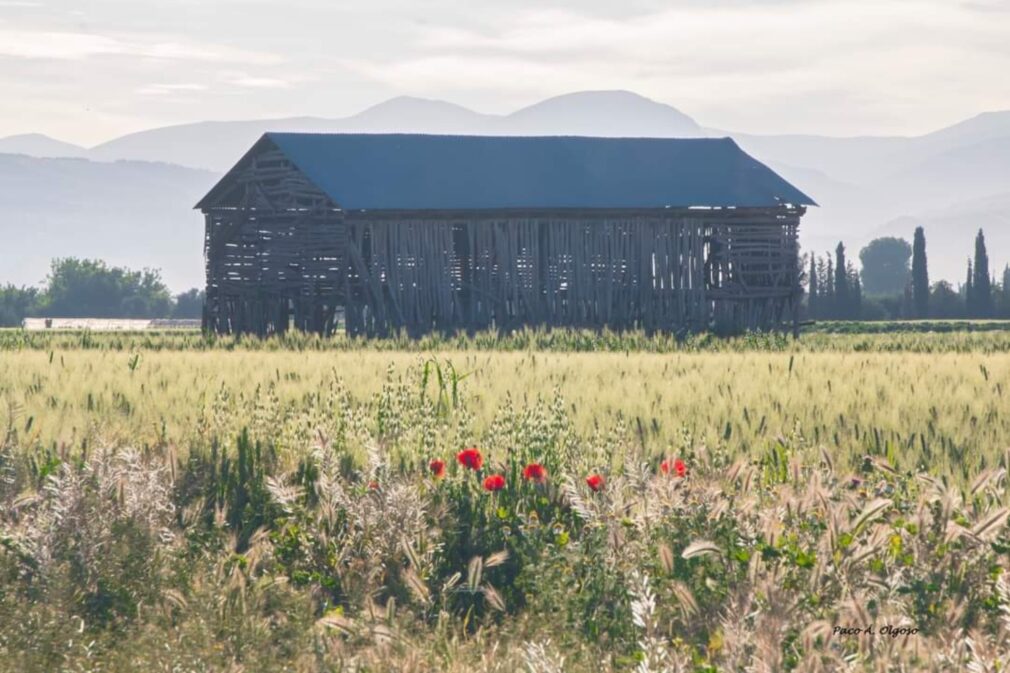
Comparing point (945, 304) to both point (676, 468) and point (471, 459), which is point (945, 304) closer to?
point (676, 468)

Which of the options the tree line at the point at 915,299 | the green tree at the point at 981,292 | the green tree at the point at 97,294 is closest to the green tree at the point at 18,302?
the green tree at the point at 97,294

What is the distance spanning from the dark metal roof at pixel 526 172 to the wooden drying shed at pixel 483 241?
70mm

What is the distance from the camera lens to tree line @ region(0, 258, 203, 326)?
86688 millimetres

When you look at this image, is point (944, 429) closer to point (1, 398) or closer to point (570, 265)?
point (1, 398)

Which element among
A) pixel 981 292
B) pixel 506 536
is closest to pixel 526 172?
pixel 506 536

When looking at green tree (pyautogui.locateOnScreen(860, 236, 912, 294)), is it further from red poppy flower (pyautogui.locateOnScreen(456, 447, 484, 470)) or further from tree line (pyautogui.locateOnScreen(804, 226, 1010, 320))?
red poppy flower (pyautogui.locateOnScreen(456, 447, 484, 470))

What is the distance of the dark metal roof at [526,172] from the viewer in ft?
121

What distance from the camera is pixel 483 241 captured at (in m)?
36.9

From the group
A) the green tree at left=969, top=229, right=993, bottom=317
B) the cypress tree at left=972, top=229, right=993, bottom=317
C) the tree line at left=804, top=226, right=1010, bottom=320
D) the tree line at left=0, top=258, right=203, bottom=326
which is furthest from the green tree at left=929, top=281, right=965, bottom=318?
the tree line at left=0, top=258, right=203, bottom=326

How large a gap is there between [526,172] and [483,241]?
3009 mm

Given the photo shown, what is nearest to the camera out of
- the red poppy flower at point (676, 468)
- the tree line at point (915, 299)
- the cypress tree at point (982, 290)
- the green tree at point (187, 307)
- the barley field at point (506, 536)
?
the barley field at point (506, 536)

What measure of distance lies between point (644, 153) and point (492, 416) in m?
31.0

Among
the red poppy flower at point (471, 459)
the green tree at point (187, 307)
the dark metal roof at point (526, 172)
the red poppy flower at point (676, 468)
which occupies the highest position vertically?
the dark metal roof at point (526, 172)

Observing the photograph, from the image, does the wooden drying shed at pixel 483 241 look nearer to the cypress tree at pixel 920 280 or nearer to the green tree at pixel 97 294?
the cypress tree at pixel 920 280
